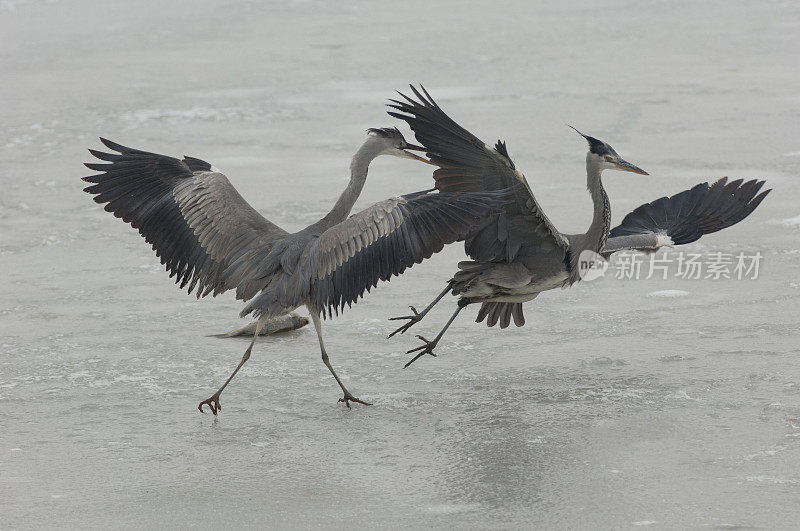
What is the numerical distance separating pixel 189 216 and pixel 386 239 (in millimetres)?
1172

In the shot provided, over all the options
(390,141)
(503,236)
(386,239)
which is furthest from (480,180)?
(386,239)

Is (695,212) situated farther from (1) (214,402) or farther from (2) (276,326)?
(1) (214,402)

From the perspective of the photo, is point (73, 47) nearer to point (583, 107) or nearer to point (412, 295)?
point (583, 107)

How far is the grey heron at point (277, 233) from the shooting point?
520cm

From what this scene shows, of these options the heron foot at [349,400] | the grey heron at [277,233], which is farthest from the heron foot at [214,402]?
the heron foot at [349,400]

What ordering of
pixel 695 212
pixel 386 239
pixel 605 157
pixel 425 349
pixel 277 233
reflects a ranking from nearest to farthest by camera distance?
pixel 386 239, pixel 277 233, pixel 425 349, pixel 605 157, pixel 695 212

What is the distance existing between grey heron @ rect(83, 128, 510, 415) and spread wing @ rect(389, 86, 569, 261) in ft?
0.85

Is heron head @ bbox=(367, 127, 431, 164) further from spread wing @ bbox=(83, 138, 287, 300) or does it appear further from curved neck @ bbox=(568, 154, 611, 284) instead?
curved neck @ bbox=(568, 154, 611, 284)

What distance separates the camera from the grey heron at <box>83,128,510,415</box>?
5.20 meters

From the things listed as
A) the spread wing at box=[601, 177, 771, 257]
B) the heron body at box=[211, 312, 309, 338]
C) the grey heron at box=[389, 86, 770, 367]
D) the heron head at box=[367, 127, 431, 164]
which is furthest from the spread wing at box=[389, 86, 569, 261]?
the heron body at box=[211, 312, 309, 338]

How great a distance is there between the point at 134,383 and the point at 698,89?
7.01 m

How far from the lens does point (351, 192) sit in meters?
5.81

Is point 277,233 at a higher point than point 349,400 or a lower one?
higher

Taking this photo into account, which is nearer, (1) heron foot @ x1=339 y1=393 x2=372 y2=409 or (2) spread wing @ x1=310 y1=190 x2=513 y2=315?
(2) spread wing @ x1=310 y1=190 x2=513 y2=315
